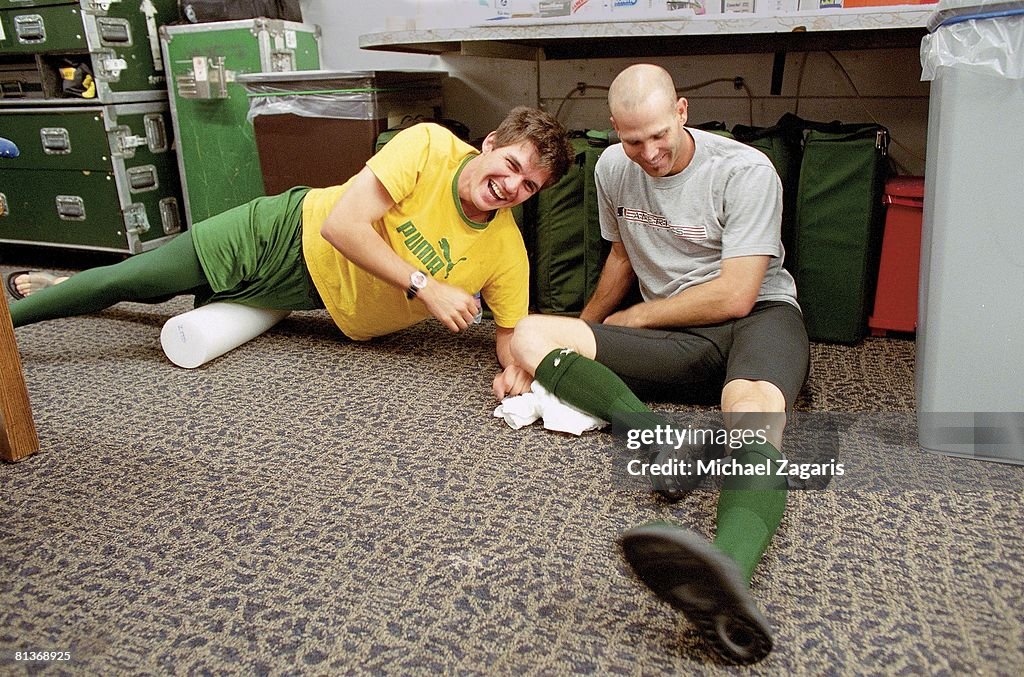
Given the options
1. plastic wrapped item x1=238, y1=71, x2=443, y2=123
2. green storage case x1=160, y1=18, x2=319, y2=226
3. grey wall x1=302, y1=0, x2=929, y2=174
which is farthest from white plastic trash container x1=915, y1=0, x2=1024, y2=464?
green storage case x1=160, y1=18, x2=319, y2=226

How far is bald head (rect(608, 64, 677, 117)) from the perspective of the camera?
1330mm

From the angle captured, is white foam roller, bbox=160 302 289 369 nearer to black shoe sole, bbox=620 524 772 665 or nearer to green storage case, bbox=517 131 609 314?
green storage case, bbox=517 131 609 314

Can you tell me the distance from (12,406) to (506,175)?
962 millimetres

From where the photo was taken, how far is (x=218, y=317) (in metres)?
1.78

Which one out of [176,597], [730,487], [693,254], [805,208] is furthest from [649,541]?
[805,208]

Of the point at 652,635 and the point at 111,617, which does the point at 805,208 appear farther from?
the point at 111,617

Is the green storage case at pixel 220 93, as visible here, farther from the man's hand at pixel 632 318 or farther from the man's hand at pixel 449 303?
the man's hand at pixel 632 318

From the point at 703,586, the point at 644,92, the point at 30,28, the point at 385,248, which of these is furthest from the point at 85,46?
the point at 703,586

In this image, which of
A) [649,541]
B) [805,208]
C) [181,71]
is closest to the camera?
[649,541]

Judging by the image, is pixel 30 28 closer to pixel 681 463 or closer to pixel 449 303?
pixel 449 303

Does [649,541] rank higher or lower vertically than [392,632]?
higher

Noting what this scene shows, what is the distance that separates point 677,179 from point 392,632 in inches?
39.8

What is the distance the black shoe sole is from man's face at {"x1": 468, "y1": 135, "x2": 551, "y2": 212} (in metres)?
0.83

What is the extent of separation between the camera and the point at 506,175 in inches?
58.1
